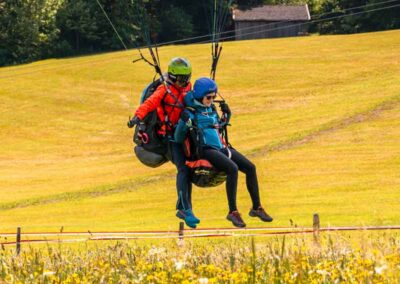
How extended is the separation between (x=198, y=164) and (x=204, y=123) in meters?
0.62

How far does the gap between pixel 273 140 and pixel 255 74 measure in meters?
24.6

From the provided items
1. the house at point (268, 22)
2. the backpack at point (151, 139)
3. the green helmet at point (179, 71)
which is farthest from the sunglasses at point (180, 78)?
the house at point (268, 22)

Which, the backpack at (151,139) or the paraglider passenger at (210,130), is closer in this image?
the paraglider passenger at (210,130)

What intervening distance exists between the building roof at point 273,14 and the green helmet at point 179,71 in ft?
296

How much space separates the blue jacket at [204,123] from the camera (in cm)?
1214

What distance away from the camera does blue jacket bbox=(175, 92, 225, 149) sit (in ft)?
39.8

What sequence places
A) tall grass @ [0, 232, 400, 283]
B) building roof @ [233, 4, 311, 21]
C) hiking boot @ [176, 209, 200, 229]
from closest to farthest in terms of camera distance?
tall grass @ [0, 232, 400, 283] → hiking boot @ [176, 209, 200, 229] → building roof @ [233, 4, 311, 21]

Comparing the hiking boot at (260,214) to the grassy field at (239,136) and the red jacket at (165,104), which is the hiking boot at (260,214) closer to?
the red jacket at (165,104)

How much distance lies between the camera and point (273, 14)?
103688mm

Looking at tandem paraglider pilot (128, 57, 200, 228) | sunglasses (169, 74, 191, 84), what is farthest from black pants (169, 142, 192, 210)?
sunglasses (169, 74, 191, 84)

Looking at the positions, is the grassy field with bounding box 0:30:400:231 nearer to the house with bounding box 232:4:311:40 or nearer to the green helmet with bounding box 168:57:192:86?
the green helmet with bounding box 168:57:192:86

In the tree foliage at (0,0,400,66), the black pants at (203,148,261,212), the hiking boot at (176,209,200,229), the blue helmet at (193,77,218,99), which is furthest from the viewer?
the tree foliage at (0,0,400,66)

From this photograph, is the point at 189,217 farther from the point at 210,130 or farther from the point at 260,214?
the point at 210,130

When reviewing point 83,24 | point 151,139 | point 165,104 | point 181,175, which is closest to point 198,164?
point 181,175
